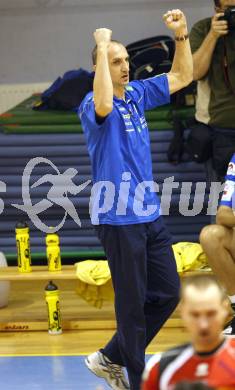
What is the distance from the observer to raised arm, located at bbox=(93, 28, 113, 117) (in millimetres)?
A: 5539

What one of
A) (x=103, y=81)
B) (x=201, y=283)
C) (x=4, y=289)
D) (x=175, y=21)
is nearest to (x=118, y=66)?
(x=103, y=81)

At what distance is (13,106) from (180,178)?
97.3 inches

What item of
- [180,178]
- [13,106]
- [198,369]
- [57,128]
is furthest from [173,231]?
[198,369]

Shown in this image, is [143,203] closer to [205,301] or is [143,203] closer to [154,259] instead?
Answer: [154,259]

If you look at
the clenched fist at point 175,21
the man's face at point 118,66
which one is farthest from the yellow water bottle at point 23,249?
the clenched fist at point 175,21

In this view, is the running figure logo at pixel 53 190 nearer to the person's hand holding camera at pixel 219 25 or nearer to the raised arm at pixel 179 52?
the person's hand holding camera at pixel 219 25

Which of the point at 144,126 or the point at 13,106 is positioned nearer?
the point at 144,126

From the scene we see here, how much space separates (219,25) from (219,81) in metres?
0.45

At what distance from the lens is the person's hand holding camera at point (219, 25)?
7386mm

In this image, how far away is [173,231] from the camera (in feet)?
28.4

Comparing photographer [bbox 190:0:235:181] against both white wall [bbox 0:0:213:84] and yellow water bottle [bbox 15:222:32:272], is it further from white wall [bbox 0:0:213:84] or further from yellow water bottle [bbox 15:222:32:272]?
white wall [bbox 0:0:213:84]

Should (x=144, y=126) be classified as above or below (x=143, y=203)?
above

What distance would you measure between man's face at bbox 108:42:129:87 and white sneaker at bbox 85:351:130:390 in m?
1.69

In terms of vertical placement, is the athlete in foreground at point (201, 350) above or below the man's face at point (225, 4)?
below
